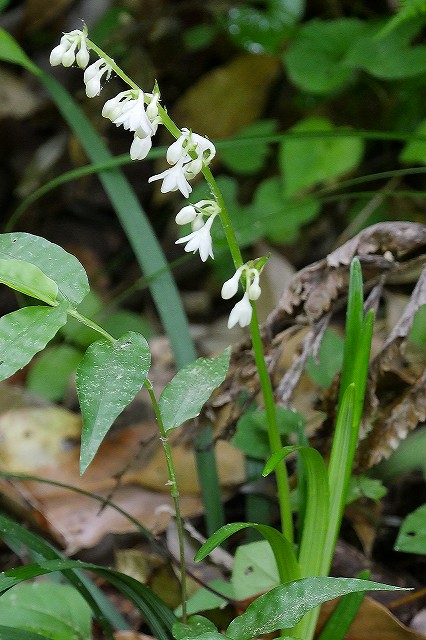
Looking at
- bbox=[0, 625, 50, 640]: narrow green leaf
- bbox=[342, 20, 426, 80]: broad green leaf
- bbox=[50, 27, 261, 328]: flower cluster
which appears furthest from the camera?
bbox=[342, 20, 426, 80]: broad green leaf

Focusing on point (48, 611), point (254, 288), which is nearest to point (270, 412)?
point (254, 288)

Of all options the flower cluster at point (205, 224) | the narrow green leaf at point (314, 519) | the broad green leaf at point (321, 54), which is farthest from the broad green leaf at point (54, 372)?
the flower cluster at point (205, 224)

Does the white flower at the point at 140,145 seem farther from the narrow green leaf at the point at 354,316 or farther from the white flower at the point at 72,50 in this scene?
the narrow green leaf at the point at 354,316

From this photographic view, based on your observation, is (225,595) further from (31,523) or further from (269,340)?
(31,523)

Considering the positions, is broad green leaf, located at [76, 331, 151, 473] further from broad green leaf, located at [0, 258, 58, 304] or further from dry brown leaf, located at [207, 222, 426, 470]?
dry brown leaf, located at [207, 222, 426, 470]

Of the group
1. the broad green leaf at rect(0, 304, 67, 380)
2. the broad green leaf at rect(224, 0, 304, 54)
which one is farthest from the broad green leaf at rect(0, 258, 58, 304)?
the broad green leaf at rect(224, 0, 304, 54)

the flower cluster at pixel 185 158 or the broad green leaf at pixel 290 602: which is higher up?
the flower cluster at pixel 185 158

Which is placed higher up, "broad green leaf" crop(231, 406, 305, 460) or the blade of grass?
"broad green leaf" crop(231, 406, 305, 460)
